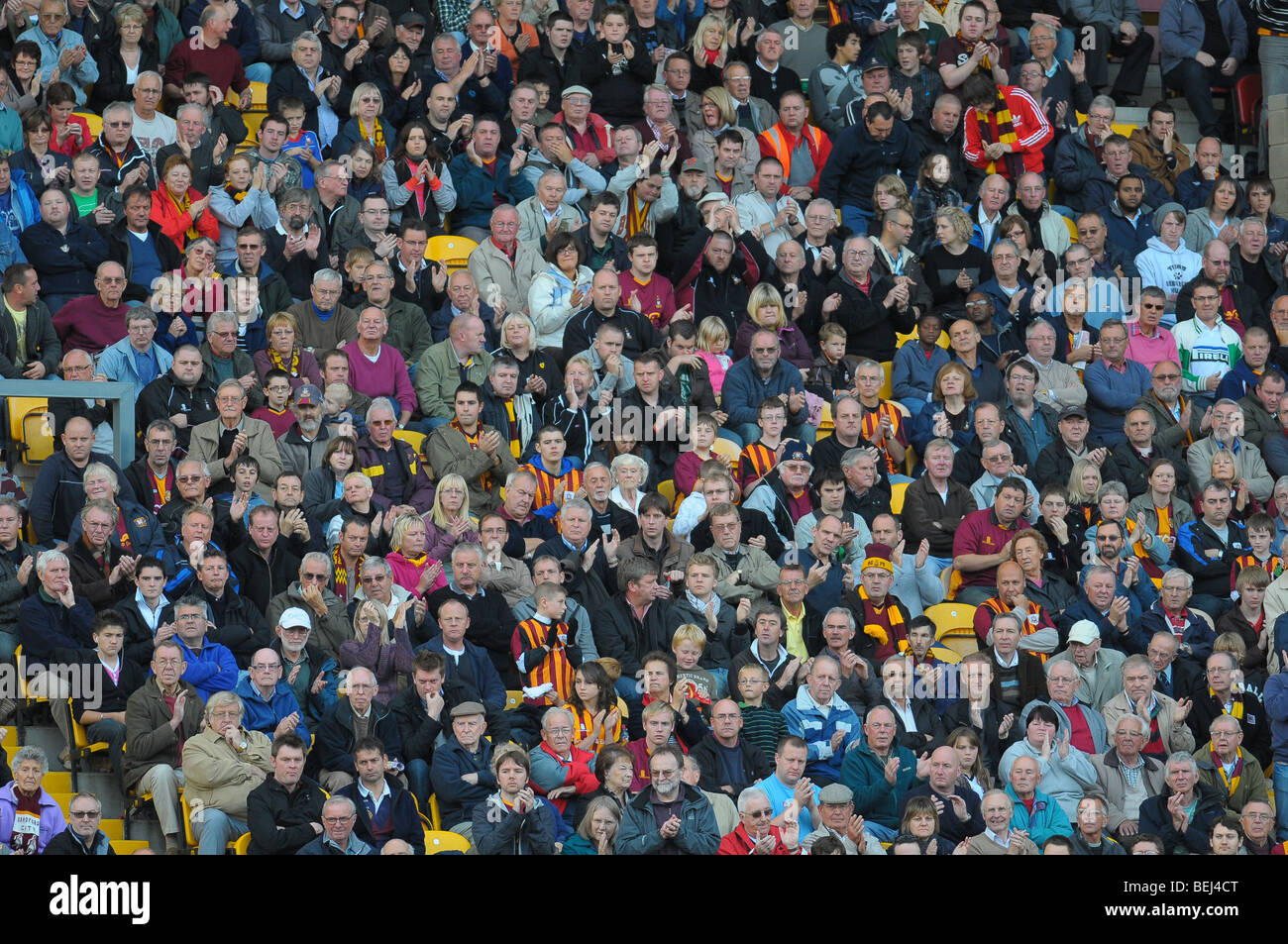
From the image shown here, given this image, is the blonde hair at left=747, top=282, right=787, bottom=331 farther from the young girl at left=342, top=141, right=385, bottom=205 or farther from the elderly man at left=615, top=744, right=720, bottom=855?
the elderly man at left=615, top=744, right=720, bottom=855

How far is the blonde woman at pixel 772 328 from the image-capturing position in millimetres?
14648

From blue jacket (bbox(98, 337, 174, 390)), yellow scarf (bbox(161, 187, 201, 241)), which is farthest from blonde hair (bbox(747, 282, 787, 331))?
blue jacket (bbox(98, 337, 174, 390))

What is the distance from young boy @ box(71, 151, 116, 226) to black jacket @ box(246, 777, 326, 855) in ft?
15.2

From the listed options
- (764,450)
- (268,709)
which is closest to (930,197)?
(764,450)

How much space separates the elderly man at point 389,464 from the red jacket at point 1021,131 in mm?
5522

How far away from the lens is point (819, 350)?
49.6 feet

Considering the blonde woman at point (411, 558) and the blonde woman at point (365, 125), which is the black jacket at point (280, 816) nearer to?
the blonde woman at point (411, 558)

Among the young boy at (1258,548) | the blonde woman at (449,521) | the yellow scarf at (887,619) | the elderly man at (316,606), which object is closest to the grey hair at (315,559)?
the elderly man at (316,606)

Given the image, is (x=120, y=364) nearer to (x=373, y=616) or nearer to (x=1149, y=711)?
(x=373, y=616)

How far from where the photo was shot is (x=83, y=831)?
34.6ft

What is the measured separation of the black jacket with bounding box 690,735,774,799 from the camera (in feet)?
38.8

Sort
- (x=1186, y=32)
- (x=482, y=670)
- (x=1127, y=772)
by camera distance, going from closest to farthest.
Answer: (x=482, y=670) → (x=1127, y=772) → (x=1186, y=32)

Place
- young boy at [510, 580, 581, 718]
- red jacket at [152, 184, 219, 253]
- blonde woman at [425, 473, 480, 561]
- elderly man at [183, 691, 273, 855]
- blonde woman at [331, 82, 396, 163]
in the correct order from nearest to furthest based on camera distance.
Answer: elderly man at [183, 691, 273, 855], young boy at [510, 580, 581, 718], blonde woman at [425, 473, 480, 561], red jacket at [152, 184, 219, 253], blonde woman at [331, 82, 396, 163]

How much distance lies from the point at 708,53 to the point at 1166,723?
6.36 meters
